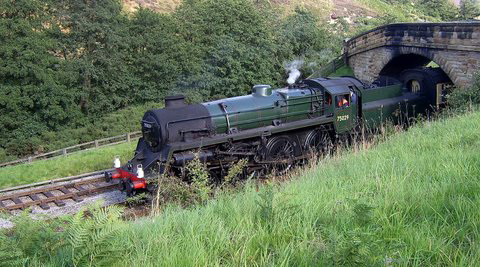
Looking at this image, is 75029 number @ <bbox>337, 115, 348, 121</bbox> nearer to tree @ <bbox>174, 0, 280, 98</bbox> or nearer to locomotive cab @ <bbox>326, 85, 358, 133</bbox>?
locomotive cab @ <bbox>326, 85, 358, 133</bbox>

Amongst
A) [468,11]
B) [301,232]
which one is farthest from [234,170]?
[468,11]

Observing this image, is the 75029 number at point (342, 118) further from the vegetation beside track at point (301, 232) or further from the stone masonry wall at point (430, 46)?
the vegetation beside track at point (301, 232)

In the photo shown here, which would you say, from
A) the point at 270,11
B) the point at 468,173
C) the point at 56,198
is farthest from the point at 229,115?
the point at 270,11

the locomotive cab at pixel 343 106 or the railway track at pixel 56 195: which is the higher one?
the locomotive cab at pixel 343 106

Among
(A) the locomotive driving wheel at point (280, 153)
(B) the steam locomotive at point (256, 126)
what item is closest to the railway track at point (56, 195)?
(B) the steam locomotive at point (256, 126)

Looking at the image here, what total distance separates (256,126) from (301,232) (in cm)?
767

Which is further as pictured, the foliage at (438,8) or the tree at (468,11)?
the foliage at (438,8)

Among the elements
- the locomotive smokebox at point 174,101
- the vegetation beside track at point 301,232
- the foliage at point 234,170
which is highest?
the locomotive smokebox at point 174,101

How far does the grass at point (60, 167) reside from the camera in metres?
15.8

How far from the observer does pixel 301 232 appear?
11.4ft

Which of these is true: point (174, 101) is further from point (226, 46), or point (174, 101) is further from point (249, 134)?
point (226, 46)

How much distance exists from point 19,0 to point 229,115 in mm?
20046

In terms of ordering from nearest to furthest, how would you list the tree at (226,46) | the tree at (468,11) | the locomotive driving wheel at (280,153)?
the locomotive driving wheel at (280,153), the tree at (226,46), the tree at (468,11)

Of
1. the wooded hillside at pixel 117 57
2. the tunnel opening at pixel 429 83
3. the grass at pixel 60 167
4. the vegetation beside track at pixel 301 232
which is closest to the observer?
the vegetation beside track at pixel 301 232
